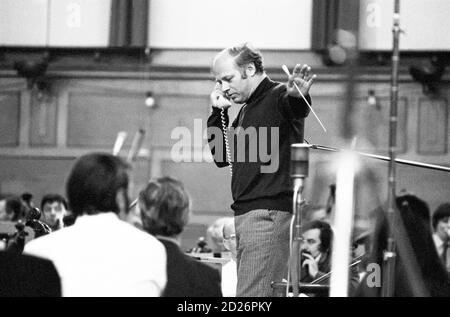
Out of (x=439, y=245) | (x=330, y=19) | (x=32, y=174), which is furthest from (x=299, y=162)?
(x=32, y=174)

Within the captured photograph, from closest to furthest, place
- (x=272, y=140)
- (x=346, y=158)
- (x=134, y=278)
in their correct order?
(x=134, y=278), (x=346, y=158), (x=272, y=140)

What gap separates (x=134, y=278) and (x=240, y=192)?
107 cm

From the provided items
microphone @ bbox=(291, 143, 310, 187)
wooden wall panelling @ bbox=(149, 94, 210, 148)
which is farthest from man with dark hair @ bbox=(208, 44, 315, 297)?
wooden wall panelling @ bbox=(149, 94, 210, 148)

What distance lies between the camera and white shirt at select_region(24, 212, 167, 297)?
3324 millimetres

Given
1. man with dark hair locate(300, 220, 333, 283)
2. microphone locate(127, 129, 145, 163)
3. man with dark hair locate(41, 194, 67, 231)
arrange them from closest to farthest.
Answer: man with dark hair locate(300, 220, 333, 283) < man with dark hair locate(41, 194, 67, 231) < microphone locate(127, 129, 145, 163)

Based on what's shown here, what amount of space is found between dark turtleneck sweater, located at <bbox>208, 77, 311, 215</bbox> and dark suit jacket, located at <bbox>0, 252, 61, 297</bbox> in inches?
47.6

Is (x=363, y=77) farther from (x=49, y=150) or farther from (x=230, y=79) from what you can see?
(x=230, y=79)

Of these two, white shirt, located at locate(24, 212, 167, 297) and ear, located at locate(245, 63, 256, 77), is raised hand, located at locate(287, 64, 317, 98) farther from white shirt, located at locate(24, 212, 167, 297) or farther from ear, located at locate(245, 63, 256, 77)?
white shirt, located at locate(24, 212, 167, 297)

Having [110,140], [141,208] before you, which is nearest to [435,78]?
[110,140]

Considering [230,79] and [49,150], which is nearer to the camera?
[230,79]

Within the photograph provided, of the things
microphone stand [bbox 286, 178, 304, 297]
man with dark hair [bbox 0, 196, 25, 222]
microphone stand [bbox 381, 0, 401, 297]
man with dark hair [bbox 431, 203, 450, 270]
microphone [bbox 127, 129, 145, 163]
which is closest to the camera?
microphone stand [bbox 381, 0, 401, 297]

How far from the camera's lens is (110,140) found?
1020 centimetres

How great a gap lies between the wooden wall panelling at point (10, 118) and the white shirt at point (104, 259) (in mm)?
7172
